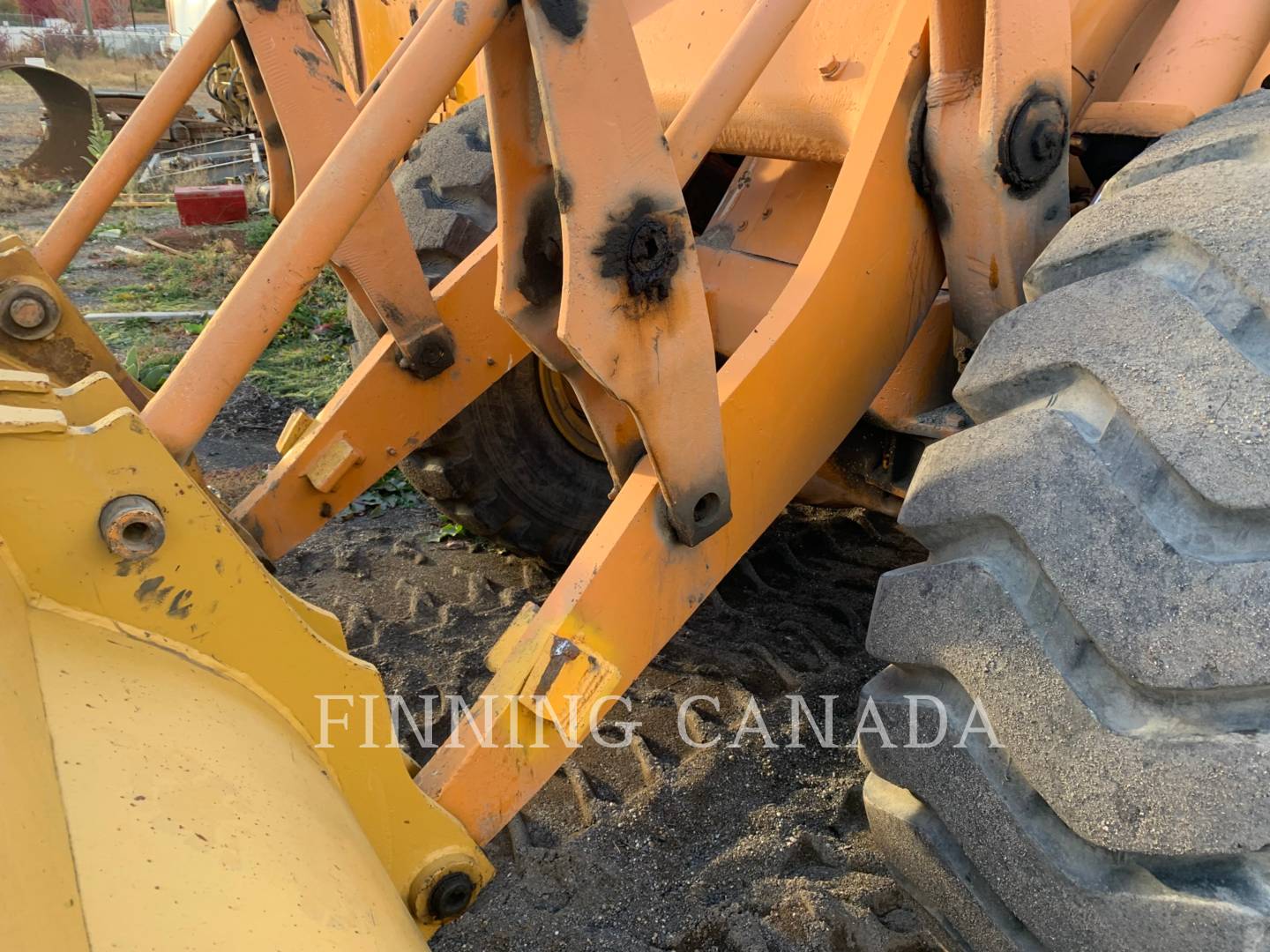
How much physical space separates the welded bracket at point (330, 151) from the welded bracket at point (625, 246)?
2.20 feet

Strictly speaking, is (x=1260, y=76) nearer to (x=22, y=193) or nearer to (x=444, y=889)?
(x=444, y=889)

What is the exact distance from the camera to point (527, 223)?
136 centimetres

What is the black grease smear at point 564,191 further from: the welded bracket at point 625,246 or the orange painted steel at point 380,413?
the orange painted steel at point 380,413

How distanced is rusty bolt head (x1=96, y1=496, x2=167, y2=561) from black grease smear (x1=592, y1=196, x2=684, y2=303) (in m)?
0.56

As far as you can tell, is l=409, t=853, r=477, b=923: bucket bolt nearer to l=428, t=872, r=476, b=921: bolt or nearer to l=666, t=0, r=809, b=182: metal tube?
l=428, t=872, r=476, b=921: bolt

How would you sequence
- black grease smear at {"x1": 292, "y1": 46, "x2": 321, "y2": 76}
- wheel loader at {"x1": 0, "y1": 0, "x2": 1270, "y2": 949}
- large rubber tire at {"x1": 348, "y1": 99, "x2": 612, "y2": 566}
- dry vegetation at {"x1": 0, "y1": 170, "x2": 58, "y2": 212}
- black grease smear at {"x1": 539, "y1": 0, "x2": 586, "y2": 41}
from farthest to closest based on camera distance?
1. dry vegetation at {"x1": 0, "y1": 170, "x2": 58, "y2": 212}
2. large rubber tire at {"x1": 348, "y1": 99, "x2": 612, "y2": 566}
3. black grease smear at {"x1": 292, "y1": 46, "x2": 321, "y2": 76}
4. black grease smear at {"x1": 539, "y1": 0, "x2": 586, "y2": 41}
5. wheel loader at {"x1": 0, "y1": 0, "x2": 1270, "y2": 949}

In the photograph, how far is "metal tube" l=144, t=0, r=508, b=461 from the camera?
1.18 metres

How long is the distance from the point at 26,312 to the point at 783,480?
45.7 inches

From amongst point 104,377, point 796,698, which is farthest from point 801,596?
point 104,377

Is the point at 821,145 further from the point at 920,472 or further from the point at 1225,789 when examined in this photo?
the point at 1225,789

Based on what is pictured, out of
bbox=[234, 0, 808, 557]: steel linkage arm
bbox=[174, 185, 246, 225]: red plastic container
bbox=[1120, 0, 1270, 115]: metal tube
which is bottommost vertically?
bbox=[174, 185, 246, 225]: red plastic container

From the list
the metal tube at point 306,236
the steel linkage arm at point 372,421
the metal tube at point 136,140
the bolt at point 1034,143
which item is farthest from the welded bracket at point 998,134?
the metal tube at point 136,140

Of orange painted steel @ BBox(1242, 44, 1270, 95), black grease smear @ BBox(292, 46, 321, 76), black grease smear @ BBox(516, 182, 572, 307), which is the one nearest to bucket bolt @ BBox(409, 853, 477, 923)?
black grease smear @ BBox(516, 182, 572, 307)

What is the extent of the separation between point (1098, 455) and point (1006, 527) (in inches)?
5.0
